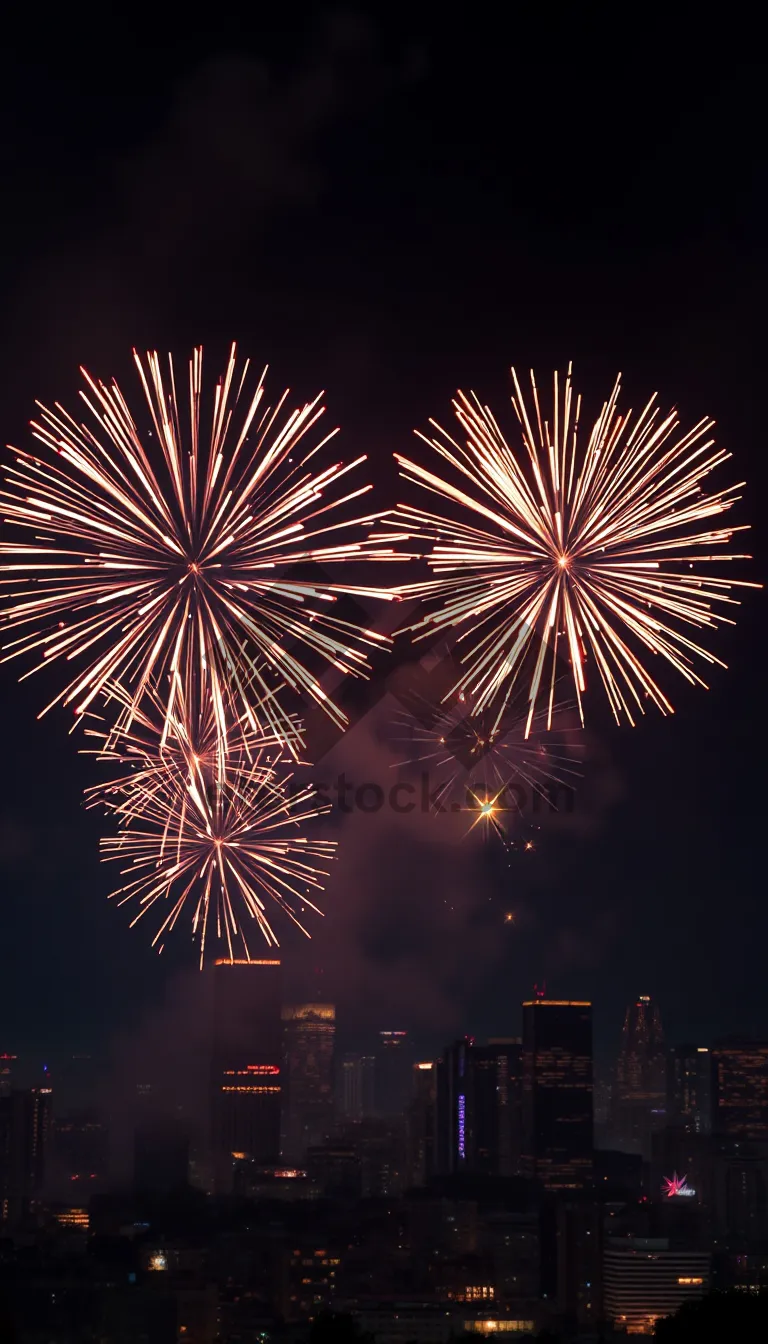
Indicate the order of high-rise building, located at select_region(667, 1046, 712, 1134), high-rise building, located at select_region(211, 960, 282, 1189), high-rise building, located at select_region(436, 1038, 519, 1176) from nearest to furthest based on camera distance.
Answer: high-rise building, located at select_region(211, 960, 282, 1189)
high-rise building, located at select_region(436, 1038, 519, 1176)
high-rise building, located at select_region(667, 1046, 712, 1134)

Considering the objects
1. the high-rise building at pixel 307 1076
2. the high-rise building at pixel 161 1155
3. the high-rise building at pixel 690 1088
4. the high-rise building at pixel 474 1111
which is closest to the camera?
the high-rise building at pixel 161 1155

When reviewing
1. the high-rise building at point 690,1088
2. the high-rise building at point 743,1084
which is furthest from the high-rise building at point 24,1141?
the high-rise building at point 743,1084

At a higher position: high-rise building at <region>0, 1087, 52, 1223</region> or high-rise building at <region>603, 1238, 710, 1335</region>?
high-rise building at <region>0, 1087, 52, 1223</region>

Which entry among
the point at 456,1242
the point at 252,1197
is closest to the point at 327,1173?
the point at 252,1197

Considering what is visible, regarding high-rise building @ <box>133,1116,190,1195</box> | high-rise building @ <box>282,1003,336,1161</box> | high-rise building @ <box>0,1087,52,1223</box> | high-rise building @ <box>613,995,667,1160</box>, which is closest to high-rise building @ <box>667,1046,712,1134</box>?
high-rise building @ <box>613,995,667,1160</box>

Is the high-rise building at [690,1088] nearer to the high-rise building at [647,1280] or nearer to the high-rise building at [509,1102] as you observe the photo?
the high-rise building at [509,1102]

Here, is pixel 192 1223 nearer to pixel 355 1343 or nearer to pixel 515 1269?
pixel 515 1269

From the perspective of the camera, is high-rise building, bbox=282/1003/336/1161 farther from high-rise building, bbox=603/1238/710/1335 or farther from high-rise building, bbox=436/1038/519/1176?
high-rise building, bbox=603/1238/710/1335
